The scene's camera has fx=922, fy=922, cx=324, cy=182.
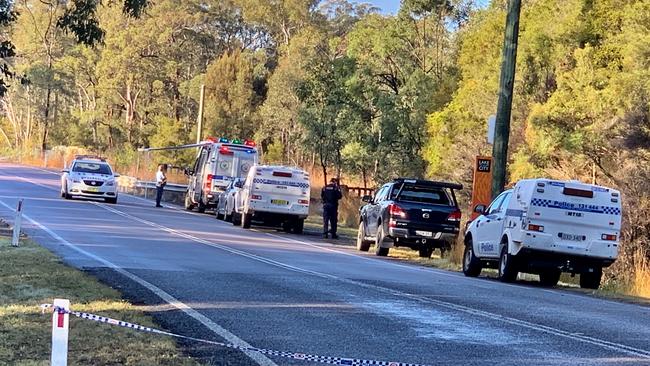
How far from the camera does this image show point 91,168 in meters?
35.9

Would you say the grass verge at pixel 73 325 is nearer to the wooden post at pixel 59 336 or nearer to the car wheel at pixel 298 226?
the wooden post at pixel 59 336

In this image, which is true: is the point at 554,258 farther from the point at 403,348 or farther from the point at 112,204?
the point at 112,204

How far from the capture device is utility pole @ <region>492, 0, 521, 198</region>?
22250 millimetres

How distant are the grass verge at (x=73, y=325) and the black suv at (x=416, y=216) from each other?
427 inches

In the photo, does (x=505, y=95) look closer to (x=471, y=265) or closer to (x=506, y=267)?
(x=471, y=265)

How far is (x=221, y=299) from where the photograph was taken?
11664 millimetres

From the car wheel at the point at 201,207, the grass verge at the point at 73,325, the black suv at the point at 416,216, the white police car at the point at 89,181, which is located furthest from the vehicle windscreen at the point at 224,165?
the grass verge at the point at 73,325

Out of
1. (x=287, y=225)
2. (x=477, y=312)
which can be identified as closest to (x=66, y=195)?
(x=287, y=225)

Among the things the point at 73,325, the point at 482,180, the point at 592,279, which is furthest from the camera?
the point at 482,180

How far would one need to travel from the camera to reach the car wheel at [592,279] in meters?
17.3

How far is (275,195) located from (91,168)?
9.85 meters

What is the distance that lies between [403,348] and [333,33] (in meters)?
69.8

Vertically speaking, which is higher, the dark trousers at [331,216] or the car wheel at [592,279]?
the dark trousers at [331,216]

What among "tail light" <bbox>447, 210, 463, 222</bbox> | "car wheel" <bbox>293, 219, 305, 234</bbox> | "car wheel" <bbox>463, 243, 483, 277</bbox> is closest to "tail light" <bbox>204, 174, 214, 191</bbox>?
"car wheel" <bbox>293, 219, 305, 234</bbox>
